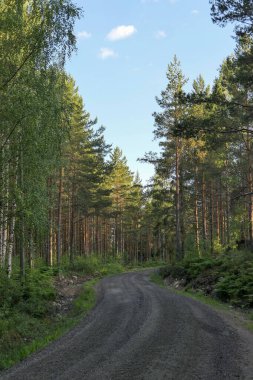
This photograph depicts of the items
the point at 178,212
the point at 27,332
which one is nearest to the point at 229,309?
the point at 27,332

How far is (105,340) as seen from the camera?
913 centimetres

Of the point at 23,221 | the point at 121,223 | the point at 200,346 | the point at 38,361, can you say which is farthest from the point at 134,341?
the point at 121,223

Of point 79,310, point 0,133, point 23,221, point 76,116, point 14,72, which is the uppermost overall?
point 76,116

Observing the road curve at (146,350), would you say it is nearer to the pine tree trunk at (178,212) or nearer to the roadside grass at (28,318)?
the roadside grass at (28,318)

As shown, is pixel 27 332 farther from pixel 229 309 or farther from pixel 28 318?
pixel 229 309

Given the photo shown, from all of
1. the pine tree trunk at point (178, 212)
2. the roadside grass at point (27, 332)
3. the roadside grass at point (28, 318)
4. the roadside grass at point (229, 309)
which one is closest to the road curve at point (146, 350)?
the roadside grass at point (27, 332)

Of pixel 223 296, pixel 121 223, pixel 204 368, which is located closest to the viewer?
pixel 204 368

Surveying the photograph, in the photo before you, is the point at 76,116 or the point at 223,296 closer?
the point at 223,296

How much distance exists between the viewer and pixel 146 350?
8.02 m

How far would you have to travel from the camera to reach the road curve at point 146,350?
6626 millimetres

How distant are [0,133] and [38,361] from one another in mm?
7950

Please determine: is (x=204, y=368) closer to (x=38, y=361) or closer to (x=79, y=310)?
(x=38, y=361)

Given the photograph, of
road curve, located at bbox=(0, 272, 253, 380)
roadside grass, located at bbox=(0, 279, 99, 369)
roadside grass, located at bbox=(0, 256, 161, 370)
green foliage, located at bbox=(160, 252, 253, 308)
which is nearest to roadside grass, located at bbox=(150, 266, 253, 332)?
green foliage, located at bbox=(160, 252, 253, 308)

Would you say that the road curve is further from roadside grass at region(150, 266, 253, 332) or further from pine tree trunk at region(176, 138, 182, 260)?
pine tree trunk at region(176, 138, 182, 260)
